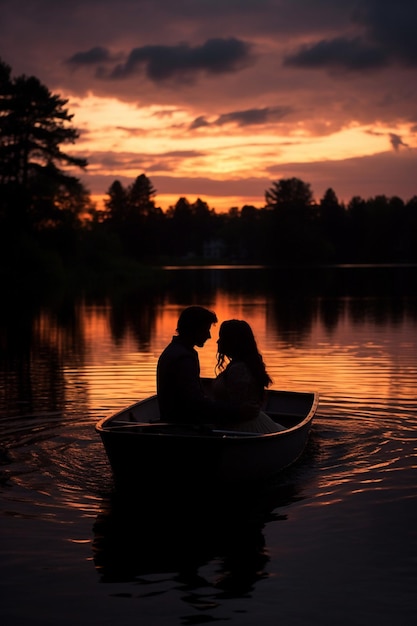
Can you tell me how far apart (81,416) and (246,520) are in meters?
5.72

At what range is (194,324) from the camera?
30.5 feet

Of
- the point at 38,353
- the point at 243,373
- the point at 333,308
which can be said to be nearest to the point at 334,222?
the point at 333,308

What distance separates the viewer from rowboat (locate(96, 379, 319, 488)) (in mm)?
8414

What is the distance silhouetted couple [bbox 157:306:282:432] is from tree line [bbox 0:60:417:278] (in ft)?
154

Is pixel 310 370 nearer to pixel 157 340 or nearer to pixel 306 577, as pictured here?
pixel 157 340

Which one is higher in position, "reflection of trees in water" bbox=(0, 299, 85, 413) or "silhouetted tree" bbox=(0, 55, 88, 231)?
"silhouetted tree" bbox=(0, 55, 88, 231)

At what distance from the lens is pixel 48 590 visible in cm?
664

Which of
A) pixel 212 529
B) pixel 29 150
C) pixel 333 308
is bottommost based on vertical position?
pixel 212 529

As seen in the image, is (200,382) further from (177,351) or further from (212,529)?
(212,529)

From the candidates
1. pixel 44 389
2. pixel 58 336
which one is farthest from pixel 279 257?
pixel 44 389

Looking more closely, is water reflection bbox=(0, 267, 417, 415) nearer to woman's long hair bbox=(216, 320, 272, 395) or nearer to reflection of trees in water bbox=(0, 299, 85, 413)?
reflection of trees in water bbox=(0, 299, 85, 413)

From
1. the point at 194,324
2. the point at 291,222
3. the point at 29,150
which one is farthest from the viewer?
the point at 291,222

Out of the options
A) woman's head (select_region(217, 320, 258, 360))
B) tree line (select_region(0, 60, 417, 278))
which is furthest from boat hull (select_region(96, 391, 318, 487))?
tree line (select_region(0, 60, 417, 278))

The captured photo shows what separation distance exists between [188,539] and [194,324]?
7.83ft
